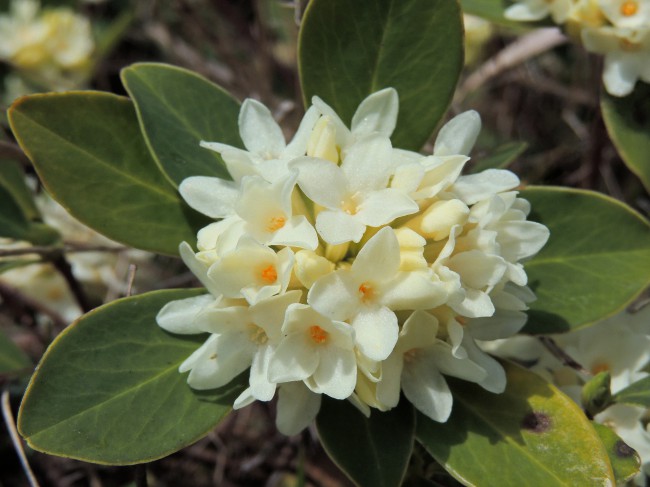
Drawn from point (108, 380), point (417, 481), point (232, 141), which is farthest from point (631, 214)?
point (108, 380)

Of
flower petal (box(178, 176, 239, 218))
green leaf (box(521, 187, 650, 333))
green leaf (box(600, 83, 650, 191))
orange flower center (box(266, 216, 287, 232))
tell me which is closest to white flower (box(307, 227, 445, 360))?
orange flower center (box(266, 216, 287, 232))

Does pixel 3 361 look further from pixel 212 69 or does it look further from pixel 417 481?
pixel 212 69

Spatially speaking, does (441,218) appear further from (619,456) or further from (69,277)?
(69,277)

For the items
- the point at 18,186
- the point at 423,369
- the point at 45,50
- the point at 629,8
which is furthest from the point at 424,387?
the point at 45,50

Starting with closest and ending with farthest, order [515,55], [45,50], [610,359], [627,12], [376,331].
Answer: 1. [376,331]
2. [610,359]
3. [627,12]
4. [515,55]
5. [45,50]

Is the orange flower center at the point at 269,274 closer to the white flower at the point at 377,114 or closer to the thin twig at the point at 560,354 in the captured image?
the white flower at the point at 377,114

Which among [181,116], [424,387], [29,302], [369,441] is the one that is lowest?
[29,302]

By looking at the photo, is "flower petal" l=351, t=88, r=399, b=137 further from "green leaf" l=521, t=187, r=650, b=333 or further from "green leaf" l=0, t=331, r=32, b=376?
"green leaf" l=0, t=331, r=32, b=376

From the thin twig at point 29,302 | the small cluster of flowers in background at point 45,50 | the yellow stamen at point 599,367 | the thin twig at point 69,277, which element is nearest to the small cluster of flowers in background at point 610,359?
the yellow stamen at point 599,367
